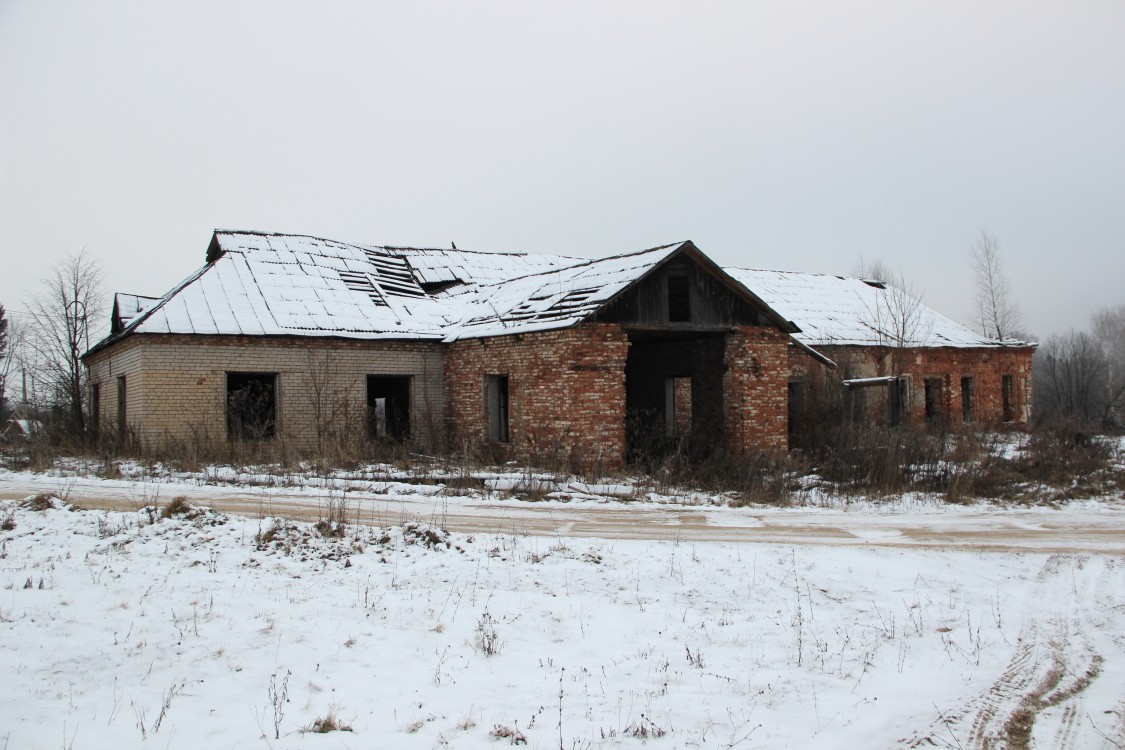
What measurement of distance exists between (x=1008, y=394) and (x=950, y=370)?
3.65 meters

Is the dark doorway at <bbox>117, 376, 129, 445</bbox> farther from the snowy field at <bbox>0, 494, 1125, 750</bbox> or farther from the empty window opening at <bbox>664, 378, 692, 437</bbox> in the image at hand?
the empty window opening at <bbox>664, 378, 692, 437</bbox>

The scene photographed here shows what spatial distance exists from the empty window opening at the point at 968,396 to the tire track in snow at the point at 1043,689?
21.5 meters

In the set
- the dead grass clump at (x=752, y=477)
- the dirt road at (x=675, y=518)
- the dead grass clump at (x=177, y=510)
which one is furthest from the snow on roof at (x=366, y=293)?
the dead grass clump at (x=177, y=510)

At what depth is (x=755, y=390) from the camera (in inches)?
702

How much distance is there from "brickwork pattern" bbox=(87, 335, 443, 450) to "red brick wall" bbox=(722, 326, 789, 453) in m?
6.71

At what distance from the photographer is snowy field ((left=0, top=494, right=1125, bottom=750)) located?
5047mm

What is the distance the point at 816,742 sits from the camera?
4.93 meters

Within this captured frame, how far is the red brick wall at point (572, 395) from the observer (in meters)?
16.1

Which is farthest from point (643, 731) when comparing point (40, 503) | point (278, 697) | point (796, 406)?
→ point (796, 406)

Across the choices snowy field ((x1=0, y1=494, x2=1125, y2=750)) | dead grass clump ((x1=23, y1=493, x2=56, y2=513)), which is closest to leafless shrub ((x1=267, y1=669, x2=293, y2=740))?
snowy field ((x1=0, y1=494, x2=1125, y2=750))

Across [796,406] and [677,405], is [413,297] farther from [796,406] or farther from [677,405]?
[796,406]

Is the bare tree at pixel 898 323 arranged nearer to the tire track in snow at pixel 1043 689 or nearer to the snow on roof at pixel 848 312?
the snow on roof at pixel 848 312

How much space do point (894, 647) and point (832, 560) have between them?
2.39 m

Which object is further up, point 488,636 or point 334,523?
point 334,523
